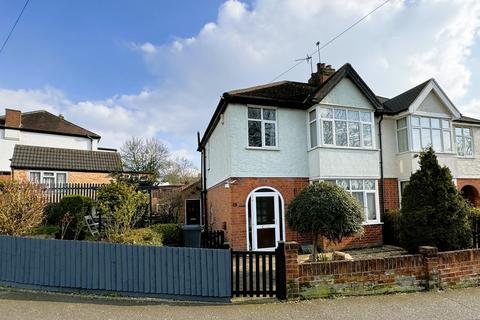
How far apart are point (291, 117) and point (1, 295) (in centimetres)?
1029

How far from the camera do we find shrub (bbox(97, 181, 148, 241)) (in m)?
10.1

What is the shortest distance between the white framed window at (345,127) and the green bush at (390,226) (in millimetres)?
2828

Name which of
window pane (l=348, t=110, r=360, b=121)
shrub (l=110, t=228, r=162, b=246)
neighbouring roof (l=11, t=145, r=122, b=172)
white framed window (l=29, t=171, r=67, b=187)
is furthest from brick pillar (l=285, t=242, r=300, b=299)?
white framed window (l=29, t=171, r=67, b=187)

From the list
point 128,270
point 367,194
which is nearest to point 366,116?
point 367,194

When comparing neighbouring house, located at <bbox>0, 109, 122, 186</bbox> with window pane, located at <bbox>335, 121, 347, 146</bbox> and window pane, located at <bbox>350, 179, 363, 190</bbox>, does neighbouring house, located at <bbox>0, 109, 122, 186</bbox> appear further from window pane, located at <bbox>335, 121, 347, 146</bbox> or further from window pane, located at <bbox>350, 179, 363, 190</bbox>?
window pane, located at <bbox>350, 179, 363, 190</bbox>

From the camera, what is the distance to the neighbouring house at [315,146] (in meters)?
12.0

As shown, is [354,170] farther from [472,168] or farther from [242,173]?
[472,168]

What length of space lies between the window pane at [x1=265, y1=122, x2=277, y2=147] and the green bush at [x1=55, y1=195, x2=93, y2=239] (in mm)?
7296

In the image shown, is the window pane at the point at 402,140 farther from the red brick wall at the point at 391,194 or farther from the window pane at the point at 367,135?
the window pane at the point at 367,135

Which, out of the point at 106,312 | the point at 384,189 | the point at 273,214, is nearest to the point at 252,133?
the point at 273,214

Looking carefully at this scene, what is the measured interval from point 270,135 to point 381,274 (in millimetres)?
6884

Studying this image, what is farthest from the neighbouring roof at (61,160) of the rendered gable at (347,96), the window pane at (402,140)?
the window pane at (402,140)

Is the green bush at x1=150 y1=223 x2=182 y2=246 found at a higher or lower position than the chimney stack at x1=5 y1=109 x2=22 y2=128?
lower

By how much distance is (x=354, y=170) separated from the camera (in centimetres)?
1287
